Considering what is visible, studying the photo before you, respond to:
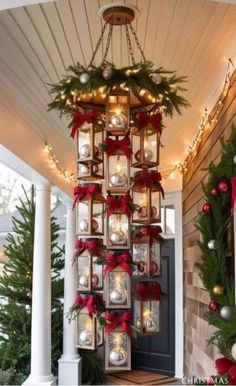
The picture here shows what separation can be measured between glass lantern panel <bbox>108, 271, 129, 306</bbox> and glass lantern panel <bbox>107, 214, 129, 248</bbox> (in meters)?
0.15

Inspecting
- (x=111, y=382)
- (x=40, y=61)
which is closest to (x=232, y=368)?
(x=40, y=61)

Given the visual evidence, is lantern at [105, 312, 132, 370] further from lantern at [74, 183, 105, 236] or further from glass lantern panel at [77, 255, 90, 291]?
lantern at [74, 183, 105, 236]

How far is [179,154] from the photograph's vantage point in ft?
18.8

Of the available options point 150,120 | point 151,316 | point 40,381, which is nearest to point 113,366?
point 151,316

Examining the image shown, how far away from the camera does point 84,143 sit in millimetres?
2570

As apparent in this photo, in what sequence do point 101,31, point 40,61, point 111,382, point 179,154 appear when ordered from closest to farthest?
point 101,31
point 40,61
point 179,154
point 111,382

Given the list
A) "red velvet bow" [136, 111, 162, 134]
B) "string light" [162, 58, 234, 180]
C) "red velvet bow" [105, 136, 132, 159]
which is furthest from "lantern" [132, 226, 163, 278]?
"string light" [162, 58, 234, 180]

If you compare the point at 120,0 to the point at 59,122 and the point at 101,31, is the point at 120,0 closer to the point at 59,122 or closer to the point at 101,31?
the point at 101,31

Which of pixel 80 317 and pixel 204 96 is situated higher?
pixel 204 96

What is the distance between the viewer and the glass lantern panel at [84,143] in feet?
8.31

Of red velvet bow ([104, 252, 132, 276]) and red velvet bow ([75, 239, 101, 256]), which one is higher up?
red velvet bow ([75, 239, 101, 256])

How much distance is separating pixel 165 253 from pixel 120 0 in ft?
15.4

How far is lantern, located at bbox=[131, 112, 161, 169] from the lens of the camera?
258 centimetres

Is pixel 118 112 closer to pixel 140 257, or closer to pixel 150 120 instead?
pixel 150 120
